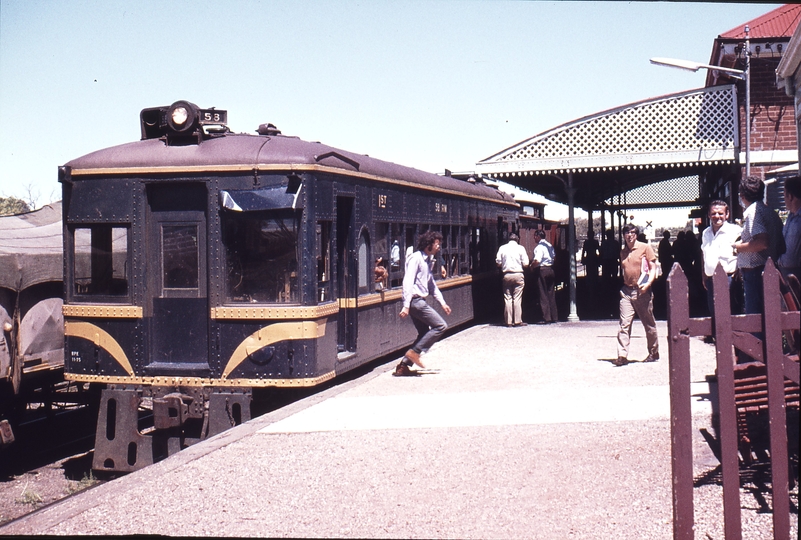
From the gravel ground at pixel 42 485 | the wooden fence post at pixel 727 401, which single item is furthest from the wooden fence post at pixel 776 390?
the gravel ground at pixel 42 485

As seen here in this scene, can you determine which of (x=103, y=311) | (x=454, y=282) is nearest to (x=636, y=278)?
(x=454, y=282)

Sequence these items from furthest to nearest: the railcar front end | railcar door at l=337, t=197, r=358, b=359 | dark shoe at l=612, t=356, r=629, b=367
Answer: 1. dark shoe at l=612, t=356, r=629, b=367
2. railcar door at l=337, t=197, r=358, b=359
3. the railcar front end

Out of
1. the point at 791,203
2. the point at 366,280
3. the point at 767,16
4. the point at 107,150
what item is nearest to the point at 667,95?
the point at 767,16

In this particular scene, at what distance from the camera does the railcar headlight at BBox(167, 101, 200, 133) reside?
870cm

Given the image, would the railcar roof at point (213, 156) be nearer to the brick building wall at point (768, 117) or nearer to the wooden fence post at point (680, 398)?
the wooden fence post at point (680, 398)

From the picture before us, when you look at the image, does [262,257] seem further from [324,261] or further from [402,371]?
[402,371]

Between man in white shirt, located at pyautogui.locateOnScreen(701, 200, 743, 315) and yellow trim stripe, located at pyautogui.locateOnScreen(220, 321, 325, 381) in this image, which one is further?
man in white shirt, located at pyautogui.locateOnScreen(701, 200, 743, 315)

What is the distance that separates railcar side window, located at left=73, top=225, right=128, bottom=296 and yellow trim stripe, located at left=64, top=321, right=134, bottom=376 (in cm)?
33

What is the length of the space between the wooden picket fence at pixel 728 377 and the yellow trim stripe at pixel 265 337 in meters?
5.14

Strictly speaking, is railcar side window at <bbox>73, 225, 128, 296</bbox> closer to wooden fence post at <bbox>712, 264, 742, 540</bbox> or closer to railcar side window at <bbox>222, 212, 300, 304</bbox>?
railcar side window at <bbox>222, 212, 300, 304</bbox>

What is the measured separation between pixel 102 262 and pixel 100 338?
2.45 feet

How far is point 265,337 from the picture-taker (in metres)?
8.39

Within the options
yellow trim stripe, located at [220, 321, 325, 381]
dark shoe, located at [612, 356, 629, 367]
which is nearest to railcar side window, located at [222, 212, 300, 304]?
yellow trim stripe, located at [220, 321, 325, 381]

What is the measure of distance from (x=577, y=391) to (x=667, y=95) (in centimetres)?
840
